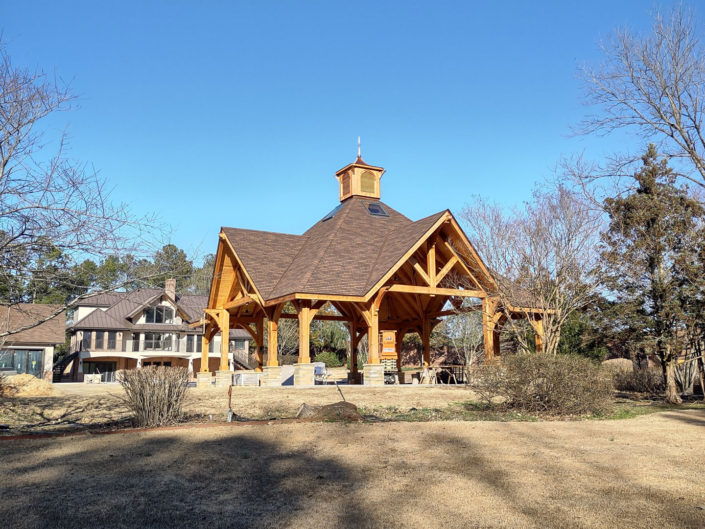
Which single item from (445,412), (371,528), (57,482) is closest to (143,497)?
(57,482)

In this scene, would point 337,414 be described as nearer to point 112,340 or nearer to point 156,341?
point 112,340

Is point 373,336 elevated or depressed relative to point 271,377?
elevated

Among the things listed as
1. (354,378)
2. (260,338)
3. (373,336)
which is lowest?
(354,378)

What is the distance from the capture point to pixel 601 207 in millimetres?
18547

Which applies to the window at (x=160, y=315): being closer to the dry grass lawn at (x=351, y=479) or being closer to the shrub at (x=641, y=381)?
the shrub at (x=641, y=381)

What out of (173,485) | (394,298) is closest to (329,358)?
(394,298)

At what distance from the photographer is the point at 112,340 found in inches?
1864

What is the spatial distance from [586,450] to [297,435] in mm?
4391

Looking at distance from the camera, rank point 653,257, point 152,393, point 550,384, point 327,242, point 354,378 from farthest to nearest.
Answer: point 354,378, point 327,242, point 653,257, point 550,384, point 152,393

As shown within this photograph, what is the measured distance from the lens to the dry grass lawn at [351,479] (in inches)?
214

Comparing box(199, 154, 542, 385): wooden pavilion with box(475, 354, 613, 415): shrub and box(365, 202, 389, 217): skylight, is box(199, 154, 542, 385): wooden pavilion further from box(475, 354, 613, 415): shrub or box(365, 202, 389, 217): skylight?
box(475, 354, 613, 415): shrub

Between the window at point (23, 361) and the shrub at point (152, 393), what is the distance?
35.2 meters

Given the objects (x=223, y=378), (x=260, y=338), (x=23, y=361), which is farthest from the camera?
(x=23, y=361)

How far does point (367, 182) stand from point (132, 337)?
29.0m
